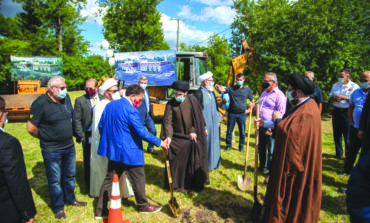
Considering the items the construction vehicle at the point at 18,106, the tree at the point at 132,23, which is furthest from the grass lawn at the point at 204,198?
the tree at the point at 132,23

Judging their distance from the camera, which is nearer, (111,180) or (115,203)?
(115,203)

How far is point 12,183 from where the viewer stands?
68.4 inches

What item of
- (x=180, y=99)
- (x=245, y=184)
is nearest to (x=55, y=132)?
(x=180, y=99)

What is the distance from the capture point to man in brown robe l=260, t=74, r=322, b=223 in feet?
7.91

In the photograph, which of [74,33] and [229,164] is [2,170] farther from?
[74,33]

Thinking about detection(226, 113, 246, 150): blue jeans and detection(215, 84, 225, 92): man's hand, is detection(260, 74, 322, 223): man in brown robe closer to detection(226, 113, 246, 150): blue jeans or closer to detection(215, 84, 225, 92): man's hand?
detection(215, 84, 225, 92): man's hand

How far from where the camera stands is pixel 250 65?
422 inches

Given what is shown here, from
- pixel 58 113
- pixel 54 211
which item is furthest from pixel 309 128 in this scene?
pixel 54 211

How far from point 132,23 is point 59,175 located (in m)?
16.3

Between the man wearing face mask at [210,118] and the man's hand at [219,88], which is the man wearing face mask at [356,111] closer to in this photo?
A: the man wearing face mask at [210,118]

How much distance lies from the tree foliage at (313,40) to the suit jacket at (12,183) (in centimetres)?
974

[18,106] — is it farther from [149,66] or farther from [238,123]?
[238,123]

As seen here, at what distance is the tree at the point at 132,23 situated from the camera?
17.5 m

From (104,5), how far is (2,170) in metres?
19.6
